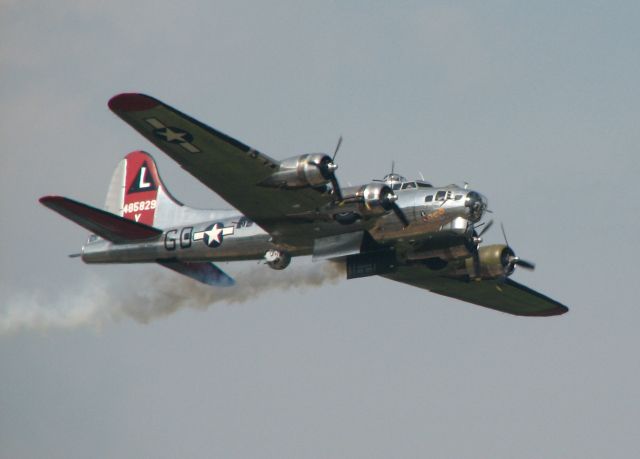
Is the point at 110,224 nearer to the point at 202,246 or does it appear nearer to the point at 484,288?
the point at 202,246

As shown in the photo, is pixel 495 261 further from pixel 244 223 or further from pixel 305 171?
pixel 305 171

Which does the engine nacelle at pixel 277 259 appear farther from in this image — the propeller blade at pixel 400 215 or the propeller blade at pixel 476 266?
the propeller blade at pixel 476 266

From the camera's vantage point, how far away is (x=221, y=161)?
126ft

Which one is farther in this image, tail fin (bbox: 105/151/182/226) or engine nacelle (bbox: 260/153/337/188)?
tail fin (bbox: 105/151/182/226)

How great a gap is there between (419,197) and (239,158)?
5.44 m

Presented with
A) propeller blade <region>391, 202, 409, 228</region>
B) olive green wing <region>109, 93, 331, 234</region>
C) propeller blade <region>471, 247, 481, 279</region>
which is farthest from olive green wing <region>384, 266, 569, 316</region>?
olive green wing <region>109, 93, 331, 234</region>

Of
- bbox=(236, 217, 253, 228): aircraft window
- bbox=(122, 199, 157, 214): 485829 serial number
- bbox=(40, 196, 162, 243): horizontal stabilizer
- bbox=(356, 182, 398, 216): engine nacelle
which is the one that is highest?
bbox=(122, 199, 157, 214): 485829 serial number

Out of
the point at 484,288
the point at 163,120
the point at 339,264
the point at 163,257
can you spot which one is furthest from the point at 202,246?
the point at 484,288

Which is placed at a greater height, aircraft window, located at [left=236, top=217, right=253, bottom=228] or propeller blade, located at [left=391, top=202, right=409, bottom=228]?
aircraft window, located at [left=236, top=217, right=253, bottom=228]

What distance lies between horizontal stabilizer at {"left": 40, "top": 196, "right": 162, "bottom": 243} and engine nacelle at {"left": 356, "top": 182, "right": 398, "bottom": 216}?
27.6 ft

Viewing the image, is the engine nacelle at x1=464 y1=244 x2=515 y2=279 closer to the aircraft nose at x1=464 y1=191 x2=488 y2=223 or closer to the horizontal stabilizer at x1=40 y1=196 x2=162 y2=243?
the aircraft nose at x1=464 y1=191 x2=488 y2=223

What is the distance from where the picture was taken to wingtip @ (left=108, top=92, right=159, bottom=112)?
3584 cm

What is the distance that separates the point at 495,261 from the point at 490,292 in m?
4.28

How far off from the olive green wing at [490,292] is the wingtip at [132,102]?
454 inches
